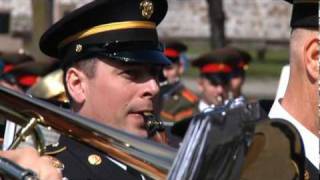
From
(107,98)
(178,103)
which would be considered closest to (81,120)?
(107,98)

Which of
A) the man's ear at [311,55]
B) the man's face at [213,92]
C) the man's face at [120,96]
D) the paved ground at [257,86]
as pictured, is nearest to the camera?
the man's ear at [311,55]

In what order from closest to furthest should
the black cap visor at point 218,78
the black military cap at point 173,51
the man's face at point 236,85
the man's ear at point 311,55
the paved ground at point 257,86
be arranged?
the man's ear at point 311,55, the man's face at point 236,85, the black cap visor at point 218,78, the black military cap at point 173,51, the paved ground at point 257,86

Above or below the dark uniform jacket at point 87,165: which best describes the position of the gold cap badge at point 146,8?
Result: above

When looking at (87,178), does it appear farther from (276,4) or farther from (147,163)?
(276,4)

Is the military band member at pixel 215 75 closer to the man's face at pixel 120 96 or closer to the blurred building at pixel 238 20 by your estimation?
the man's face at pixel 120 96

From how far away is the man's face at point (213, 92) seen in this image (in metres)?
A: 8.05

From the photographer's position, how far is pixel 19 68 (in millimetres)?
7887

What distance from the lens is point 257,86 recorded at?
1828cm

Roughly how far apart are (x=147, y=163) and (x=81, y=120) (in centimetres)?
21

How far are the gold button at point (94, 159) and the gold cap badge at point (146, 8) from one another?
591 millimetres

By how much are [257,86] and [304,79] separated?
51.4ft

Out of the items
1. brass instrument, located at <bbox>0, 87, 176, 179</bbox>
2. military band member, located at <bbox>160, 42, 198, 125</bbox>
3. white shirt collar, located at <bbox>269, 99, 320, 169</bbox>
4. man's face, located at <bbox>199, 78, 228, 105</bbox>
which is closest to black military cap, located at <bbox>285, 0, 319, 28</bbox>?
white shirt collar, located at <bbox>269, 99, 320, 169</bbox>

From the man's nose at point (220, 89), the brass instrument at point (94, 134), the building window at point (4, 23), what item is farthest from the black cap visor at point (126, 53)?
the building window at point (4, 23)

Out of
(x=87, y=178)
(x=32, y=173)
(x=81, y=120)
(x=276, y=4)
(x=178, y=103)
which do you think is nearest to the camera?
(x=32, y=173)
